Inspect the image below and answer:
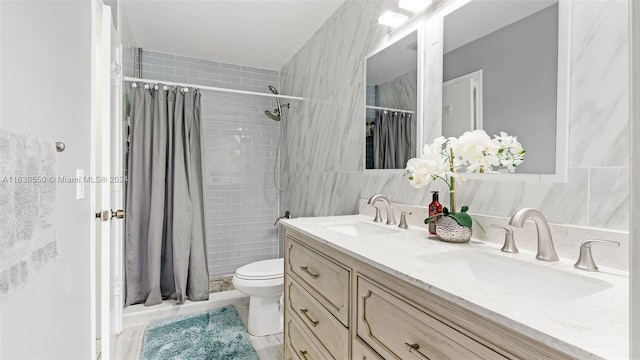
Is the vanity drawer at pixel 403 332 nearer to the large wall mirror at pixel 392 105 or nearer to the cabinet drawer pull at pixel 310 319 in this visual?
the cabinet drawer pull at pixel 310 319

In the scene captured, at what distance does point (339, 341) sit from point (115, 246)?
155 cm

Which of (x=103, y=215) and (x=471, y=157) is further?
(x=103, y=215)

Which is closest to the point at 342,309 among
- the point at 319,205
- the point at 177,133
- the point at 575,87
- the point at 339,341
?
the point at 339,341

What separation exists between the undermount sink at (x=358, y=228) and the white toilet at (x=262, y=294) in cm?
86

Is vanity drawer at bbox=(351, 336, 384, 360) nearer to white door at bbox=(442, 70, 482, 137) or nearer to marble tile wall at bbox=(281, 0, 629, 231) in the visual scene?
marble tile wall at bbox=(281, 0, 629, 231)

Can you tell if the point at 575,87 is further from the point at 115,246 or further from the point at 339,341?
the point at 115,246

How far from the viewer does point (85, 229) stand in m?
1.42

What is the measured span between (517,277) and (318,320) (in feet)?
2.43

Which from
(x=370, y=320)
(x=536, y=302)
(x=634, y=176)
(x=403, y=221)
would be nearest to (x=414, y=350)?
(x=370, y=320)

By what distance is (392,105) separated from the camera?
177cm

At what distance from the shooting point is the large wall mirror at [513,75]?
102 cm

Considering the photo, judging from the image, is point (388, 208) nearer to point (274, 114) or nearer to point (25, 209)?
point (25, 209)

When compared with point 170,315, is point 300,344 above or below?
above

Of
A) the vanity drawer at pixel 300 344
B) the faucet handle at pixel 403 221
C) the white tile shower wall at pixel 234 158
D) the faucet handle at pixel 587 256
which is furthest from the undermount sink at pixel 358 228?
the white tile shower wall at pixel 234 158
